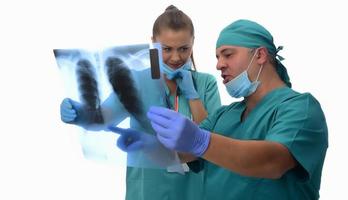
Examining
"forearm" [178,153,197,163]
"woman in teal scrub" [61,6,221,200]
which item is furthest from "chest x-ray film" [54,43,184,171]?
"woman in teal scrub" [61,6,221,200]

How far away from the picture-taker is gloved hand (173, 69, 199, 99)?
6.19ft

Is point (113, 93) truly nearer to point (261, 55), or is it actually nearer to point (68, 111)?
point (68, 111)

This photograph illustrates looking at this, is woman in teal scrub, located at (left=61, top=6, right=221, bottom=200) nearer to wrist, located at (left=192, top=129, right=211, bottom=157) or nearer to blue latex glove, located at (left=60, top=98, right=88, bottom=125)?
blue latex glove, located at (left=60, top=98, right=88, bottom=125)

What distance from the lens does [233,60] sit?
4.97 ft

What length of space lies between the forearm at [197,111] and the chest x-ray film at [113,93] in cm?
39

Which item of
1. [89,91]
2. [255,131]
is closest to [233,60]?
[255,131]

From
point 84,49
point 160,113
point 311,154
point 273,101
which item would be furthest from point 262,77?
point 84,49

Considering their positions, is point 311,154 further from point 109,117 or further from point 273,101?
point 109,117

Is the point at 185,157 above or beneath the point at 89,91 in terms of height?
beneath

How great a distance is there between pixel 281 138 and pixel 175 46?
71 cm

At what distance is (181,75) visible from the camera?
1.89 m

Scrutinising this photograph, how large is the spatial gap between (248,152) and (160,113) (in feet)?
0.86

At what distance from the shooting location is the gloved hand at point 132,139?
1.48 m

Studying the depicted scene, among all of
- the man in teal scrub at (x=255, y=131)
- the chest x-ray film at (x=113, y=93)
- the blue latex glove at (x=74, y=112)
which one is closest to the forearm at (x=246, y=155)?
the man in teal scrub at (x=255, y=131)
